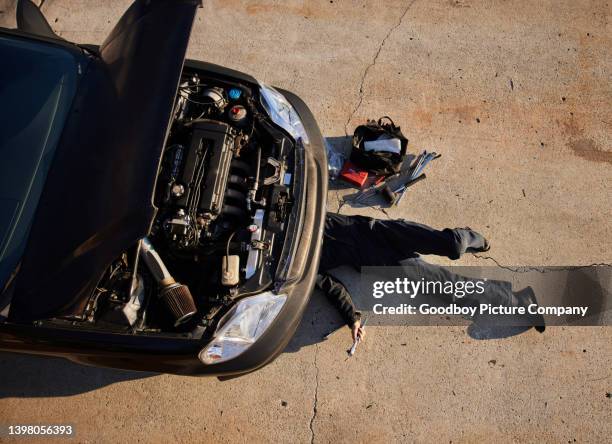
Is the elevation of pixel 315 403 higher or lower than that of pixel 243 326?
Answer: lower

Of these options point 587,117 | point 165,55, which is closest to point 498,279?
point 587,117

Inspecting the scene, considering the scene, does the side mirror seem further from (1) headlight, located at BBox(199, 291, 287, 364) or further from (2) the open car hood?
(1) headlight, located at BBox(199, 291, 287, 364)

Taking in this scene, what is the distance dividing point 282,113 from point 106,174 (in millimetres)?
1215

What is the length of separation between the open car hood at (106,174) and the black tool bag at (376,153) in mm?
1678

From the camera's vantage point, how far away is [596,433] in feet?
10.8

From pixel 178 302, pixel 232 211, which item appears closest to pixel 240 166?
pixel 232 211

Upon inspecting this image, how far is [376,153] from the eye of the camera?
3592mm

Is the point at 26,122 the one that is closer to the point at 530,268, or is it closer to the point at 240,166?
the point at 240,166

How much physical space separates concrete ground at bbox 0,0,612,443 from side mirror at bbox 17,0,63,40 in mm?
939

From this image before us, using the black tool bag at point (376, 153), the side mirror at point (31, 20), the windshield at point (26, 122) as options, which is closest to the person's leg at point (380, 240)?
the black tool bag at point (376, 153)

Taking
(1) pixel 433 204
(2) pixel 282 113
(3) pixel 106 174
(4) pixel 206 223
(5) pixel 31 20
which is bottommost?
(4) pixel 206 223

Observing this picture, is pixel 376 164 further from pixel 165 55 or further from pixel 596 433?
pixel 596 433
